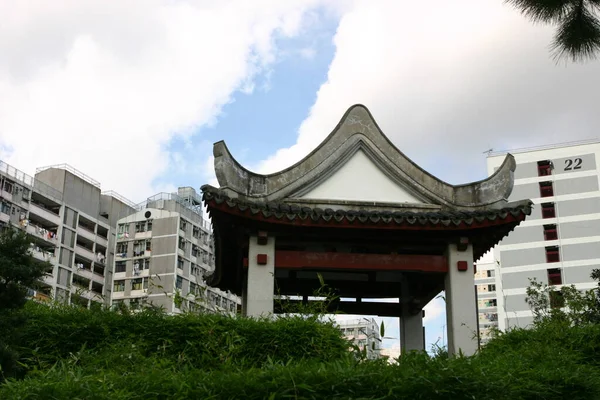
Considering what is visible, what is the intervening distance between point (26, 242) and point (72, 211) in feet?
232

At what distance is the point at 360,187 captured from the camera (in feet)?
53.9

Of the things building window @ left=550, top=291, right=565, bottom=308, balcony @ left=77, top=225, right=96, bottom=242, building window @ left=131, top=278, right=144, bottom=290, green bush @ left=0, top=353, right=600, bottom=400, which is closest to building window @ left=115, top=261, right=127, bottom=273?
building window @ left=131, top=278, right=144, bottom=290

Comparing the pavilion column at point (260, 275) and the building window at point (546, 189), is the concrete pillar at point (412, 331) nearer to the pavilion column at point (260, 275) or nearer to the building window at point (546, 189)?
the pavilion column at point (260, 275)

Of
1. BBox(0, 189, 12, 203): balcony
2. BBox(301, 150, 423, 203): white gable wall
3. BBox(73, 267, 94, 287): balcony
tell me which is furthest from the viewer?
BBox(73, 267, 94, 287): balcony

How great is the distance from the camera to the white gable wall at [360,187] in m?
16.3

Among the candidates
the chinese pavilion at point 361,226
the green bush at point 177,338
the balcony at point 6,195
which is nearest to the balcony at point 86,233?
the balcony at point 6,195

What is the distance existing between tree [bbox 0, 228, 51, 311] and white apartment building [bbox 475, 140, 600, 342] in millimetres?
62562

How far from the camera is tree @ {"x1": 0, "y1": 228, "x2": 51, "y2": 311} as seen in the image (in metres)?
10.2

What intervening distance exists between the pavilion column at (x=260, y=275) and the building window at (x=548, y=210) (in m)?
62.7

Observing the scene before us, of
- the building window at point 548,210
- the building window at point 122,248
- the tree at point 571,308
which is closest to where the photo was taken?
the tree at point 571,308

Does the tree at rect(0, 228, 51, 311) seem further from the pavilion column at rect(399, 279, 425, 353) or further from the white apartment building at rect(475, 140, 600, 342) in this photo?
the white apartment building at rect(475, 140, 600, 342)

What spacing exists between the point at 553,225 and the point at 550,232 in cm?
74

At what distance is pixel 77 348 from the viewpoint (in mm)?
10195

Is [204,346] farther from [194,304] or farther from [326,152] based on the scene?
[326,152]
